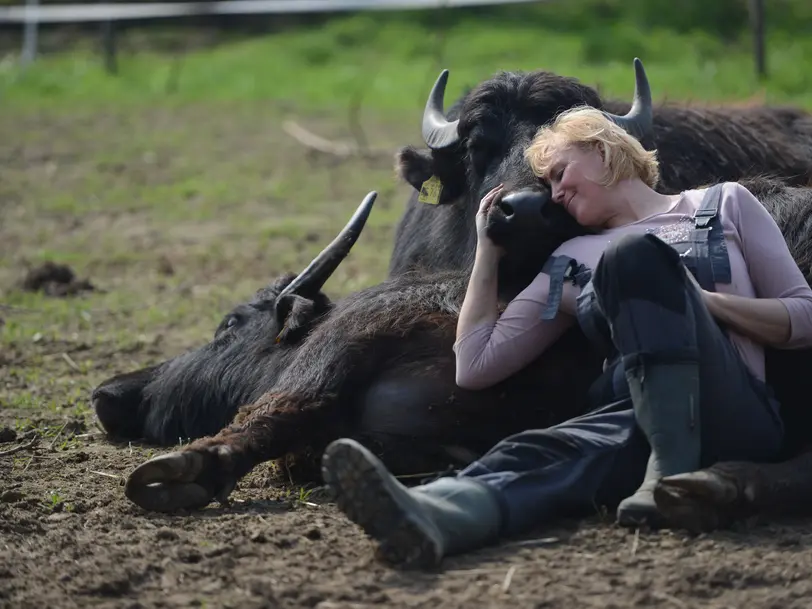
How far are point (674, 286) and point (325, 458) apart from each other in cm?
115

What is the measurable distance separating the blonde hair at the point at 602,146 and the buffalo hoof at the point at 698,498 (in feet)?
3.68

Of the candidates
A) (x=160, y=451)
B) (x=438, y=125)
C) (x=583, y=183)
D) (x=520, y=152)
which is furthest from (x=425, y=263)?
(x=583, y=183)

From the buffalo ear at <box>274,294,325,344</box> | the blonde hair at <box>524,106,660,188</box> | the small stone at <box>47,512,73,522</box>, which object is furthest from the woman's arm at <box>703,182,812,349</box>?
the small stone at <box>47,512,73,522</box>

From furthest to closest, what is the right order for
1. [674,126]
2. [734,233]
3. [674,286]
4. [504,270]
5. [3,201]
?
[3,201], [674,126], [504,270], [734,233], [674,286]

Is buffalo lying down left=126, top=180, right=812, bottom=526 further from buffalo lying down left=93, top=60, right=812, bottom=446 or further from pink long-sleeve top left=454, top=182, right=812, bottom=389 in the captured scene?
buffalo lying down left=93, top=60, right=812, bottom=446

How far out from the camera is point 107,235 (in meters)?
11.4

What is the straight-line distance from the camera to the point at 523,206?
461 cm

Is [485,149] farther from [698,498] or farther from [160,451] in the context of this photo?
[698,498]

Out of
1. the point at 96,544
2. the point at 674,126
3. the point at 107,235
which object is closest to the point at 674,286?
the point at 96,544

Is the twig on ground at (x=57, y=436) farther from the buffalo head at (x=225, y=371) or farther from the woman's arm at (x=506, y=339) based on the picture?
the woman's arm at (x=506, y=339)

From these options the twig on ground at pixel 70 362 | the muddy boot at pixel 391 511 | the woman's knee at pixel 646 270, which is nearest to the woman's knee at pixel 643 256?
the woman's knee at pixel 646 270

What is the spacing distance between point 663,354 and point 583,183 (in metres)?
0.79

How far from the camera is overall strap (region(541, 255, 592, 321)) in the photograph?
14.1ft

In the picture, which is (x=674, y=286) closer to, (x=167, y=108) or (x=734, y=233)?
(x=734, y=233)
